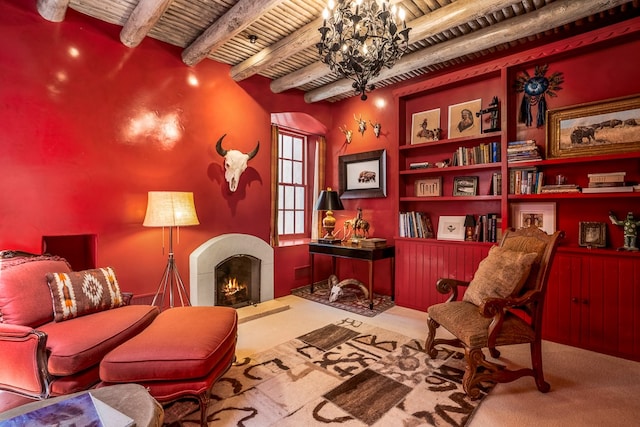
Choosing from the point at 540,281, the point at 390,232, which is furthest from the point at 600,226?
the point at 390,232

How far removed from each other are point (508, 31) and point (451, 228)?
2.04 metres

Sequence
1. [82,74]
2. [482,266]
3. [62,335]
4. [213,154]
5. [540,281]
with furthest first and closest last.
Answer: [213,154] < [82,74] < [482,266] < [540,281] < [62,335]

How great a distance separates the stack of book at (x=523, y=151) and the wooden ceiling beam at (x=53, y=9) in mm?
4081

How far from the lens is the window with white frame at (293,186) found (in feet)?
16.0

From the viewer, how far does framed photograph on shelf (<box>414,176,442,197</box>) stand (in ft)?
12.5

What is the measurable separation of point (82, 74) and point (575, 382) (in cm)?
467

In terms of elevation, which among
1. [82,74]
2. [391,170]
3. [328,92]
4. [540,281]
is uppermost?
[328,92]

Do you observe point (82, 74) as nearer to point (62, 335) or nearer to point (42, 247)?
point (42, 247)

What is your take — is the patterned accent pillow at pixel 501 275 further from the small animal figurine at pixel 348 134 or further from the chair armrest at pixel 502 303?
the small animal figurine at pixel 348 134

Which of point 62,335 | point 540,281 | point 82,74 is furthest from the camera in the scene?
point 82,74

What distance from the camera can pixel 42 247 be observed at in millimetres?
2566

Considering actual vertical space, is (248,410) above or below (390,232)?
below

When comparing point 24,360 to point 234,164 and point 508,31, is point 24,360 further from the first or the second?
point 508,31

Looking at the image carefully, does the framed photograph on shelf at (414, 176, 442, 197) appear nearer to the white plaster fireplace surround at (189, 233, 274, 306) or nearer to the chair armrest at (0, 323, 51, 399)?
the white plaster fireplace surround at (189, 233, 274, 306)
